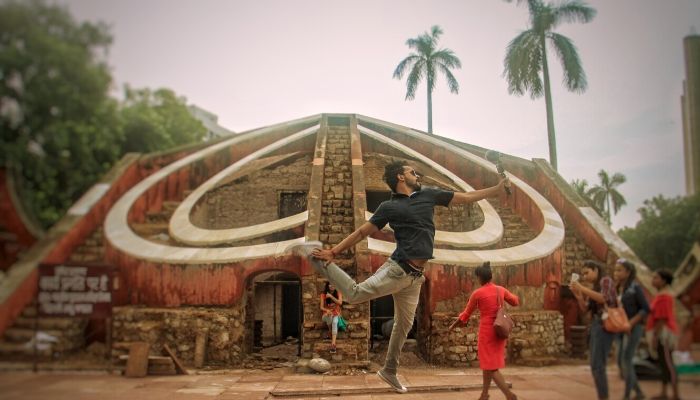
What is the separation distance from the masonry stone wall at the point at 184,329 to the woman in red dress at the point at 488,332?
13.0 feet

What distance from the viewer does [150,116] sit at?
305 centimetres

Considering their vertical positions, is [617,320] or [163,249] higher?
[163,249]

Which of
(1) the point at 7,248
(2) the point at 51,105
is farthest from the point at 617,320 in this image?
(1) the point at 7,248

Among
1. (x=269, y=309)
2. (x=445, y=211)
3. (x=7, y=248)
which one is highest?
(x=445, y=211)

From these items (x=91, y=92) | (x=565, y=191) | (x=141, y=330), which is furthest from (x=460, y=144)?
(x=91, y=92)

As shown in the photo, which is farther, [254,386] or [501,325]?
[254,386]

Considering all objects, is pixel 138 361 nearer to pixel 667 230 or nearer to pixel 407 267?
pixel 407 267

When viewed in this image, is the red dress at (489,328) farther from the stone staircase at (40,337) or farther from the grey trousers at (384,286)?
the stone staircase at (40,337)

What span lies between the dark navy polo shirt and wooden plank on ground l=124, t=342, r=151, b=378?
11.4ft

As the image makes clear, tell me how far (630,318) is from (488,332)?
1217mm

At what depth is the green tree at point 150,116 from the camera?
273cm

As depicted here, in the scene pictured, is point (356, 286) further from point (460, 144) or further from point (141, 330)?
point (460, 144)

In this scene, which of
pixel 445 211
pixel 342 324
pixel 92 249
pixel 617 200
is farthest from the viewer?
pixel 445 211

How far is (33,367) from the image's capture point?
2699 millimetres
